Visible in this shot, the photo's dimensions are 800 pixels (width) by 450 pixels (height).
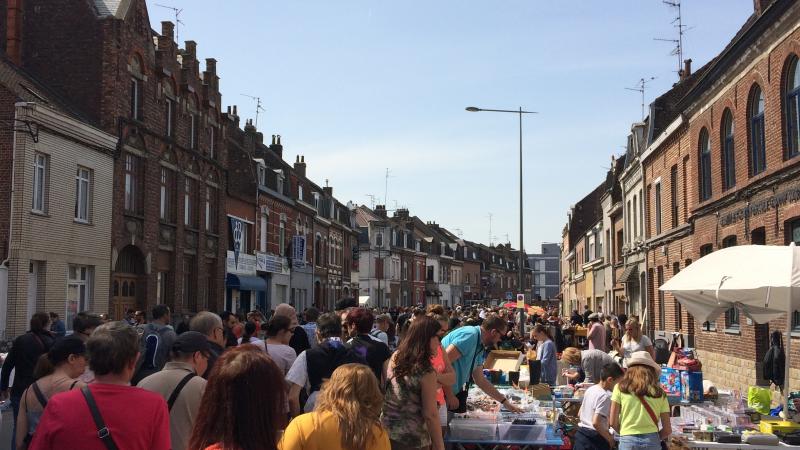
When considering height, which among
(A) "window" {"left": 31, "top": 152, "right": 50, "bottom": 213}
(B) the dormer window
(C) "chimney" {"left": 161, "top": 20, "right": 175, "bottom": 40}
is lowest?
(A) "window" {"left": 31, "top": 152, "right": 50, "bottom": 213}

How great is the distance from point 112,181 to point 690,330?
16.9 meters

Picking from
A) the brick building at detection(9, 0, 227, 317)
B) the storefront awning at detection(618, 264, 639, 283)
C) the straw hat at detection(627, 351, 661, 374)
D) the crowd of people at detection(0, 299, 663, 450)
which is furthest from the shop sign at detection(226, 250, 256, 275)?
the straw hat at detection(627, 351, 661, 374)

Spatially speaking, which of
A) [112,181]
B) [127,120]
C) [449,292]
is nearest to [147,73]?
[127,120]

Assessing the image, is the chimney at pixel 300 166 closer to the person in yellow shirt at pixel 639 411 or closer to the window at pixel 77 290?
the window at pixel 77 290

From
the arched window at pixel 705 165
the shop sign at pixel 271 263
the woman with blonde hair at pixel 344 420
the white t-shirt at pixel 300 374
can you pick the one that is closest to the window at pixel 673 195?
the arched window at pixel 705 165

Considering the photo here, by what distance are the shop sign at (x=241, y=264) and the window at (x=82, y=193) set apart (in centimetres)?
1235

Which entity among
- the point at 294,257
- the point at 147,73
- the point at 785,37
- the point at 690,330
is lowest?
the point at 690,330

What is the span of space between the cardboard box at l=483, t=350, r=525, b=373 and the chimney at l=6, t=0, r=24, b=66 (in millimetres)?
17953

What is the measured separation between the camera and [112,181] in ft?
80.4

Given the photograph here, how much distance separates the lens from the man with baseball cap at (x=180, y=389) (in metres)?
4.89

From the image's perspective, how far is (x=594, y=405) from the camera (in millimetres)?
7871

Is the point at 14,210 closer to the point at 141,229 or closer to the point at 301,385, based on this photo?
the point at 141,229

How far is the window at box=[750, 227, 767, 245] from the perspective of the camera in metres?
17.0

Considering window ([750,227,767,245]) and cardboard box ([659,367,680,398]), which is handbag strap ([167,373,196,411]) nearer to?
cardboard box ([659,367,680,398])
